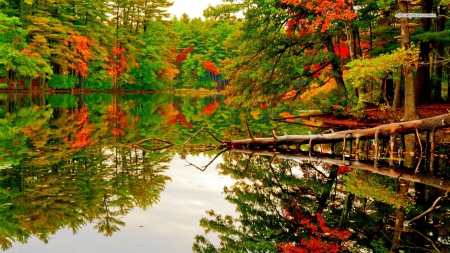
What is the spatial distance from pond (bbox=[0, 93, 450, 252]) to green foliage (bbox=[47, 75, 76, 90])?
39524 mm

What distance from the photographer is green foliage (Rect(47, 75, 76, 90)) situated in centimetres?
4850

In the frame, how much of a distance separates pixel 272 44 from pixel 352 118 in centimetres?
535

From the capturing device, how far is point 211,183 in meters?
8.73

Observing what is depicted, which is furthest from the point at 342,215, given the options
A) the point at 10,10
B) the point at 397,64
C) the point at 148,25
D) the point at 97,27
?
the point at 148,25

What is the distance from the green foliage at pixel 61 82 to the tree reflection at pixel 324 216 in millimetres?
44396

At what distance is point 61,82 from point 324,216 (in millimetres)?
47736

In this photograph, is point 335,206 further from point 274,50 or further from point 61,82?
point 61,82

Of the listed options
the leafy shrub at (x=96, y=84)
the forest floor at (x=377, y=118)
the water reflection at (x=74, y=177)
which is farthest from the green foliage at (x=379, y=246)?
the leafy shrub at (x=96, y=84)

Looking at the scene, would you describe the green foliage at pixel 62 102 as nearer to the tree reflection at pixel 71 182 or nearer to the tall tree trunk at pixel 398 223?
the tree reflection at pixel 71 182

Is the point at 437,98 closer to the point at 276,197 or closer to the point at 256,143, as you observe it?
the point at 256,143

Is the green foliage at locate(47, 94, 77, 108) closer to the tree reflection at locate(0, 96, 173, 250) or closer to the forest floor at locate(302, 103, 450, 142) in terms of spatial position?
the tree reflection at locate(0, 96, 173, 250)

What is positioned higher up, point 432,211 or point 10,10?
point 10,10

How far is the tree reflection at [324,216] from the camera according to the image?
5430 mm

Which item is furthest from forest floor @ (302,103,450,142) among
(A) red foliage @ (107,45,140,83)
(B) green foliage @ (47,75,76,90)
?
(A) red foliage @ (107,45,140,83)
